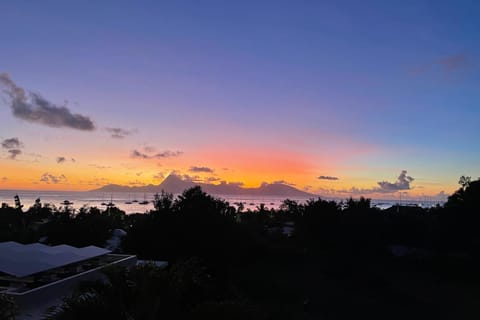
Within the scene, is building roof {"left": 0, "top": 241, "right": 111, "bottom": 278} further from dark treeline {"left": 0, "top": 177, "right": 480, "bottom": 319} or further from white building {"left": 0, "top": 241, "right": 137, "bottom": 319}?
dark treeline {"left": 0, "top": 177, "right": 480, "bottom": 319}

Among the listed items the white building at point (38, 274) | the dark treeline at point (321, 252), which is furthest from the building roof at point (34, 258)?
the dark treeline at point (321, 252)

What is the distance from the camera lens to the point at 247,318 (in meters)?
6.54

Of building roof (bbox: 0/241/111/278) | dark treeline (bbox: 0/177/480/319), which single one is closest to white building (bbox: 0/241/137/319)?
building roof (bbox: 0/241/111/278)

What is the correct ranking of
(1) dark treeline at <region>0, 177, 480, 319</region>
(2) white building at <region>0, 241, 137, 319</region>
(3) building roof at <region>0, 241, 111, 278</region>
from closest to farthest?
(2) white building at <region>0, 241, 137, 319</region> → (3) building roof at <region>0, 241, 111, 278</region> → (1) dark treeline at <region>0, 177, 480, 319</region>

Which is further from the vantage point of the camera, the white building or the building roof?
the building roof

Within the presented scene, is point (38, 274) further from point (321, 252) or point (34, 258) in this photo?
point (321, 252)

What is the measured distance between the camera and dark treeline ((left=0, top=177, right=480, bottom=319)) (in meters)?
19.7

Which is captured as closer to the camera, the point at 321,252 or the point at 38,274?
the point at 38,274

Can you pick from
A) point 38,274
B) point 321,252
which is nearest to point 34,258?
point 38,274

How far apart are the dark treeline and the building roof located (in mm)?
3408

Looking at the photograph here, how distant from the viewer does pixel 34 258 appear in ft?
39.2

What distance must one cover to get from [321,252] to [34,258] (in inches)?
909

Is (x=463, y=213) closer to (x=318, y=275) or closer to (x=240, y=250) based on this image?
(x=318, y=275)

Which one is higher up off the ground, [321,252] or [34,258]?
[34,258]
